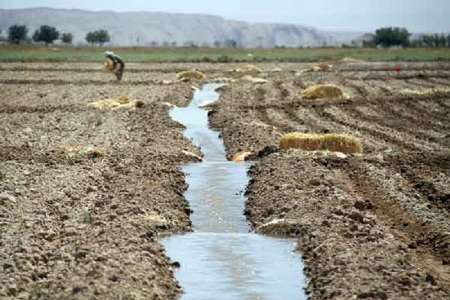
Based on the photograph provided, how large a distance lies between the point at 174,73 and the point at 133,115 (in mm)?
33178

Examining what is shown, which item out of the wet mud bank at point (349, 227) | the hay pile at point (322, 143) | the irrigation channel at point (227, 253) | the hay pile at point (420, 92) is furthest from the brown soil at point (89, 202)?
the hay pile at point (420, 92)

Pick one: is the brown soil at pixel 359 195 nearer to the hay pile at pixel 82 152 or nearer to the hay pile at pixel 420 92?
the hay pile at pixel 82 152

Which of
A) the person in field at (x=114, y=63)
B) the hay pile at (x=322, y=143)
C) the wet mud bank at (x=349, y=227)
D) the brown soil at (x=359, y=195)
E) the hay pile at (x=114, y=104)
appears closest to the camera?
the wet mud bank at (x=349, y=227)

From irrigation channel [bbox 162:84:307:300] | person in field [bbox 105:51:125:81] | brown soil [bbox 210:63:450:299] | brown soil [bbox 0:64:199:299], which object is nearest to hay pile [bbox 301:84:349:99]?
brown soil [bbox 210:63:450:299]

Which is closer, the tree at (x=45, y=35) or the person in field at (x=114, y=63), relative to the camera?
the person in field at (x=114, y=63)

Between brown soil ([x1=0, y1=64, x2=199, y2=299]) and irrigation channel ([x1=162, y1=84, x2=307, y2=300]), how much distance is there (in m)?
0.30

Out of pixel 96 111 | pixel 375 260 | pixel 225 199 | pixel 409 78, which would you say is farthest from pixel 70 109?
pixel 409 78

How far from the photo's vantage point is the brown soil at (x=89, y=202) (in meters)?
10.1

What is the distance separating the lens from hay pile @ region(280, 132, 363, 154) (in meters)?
21.5

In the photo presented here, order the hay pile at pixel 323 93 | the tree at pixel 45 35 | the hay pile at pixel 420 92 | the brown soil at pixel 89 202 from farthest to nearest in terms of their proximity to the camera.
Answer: the tree at pixel 45 35
the hay pile at pixel 420 92
the hay pile at pixel 323 93
the brown soil at pixel 89 202

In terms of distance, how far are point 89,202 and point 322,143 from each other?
8228 millimetres

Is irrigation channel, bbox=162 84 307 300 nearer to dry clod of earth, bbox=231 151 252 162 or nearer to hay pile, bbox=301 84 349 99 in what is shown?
dry clod of earth, bbox=231 151 252 162

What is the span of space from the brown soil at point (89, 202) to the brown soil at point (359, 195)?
5.82 feet

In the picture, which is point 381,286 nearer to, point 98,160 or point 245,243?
point 245,243
